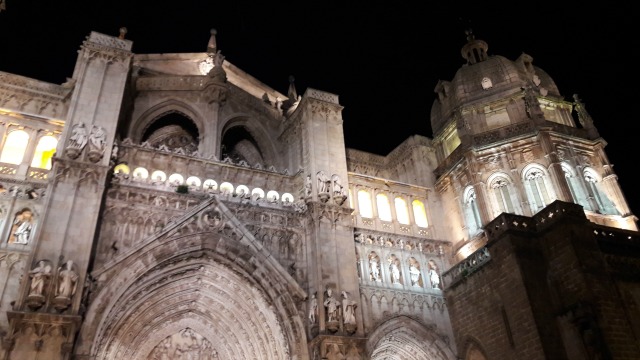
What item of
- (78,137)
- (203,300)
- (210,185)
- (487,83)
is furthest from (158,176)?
(487,83)

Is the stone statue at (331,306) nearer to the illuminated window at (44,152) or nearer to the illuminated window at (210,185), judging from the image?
the illuminated window at (210,185)

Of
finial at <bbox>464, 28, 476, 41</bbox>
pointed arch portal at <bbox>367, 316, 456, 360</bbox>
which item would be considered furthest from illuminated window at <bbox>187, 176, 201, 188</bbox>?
finial at <bbox>464, 28, 476, 41</bbox>

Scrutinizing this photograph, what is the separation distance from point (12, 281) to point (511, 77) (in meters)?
25.9

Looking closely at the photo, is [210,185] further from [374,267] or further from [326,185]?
[374,267]

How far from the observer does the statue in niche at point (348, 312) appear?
2042 centimetres

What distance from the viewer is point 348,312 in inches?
815

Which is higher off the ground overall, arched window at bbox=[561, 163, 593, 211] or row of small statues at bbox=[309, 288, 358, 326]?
arched window at bbox=[561, 163, 593, 211]

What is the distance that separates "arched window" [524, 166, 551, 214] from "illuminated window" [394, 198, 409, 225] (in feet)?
19.8

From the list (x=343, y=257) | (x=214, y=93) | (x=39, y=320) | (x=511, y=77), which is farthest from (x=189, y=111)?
(x=511, y=77)

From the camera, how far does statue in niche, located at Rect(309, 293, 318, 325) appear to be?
20486 millimetres

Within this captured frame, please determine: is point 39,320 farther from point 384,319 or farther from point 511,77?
point 511,77

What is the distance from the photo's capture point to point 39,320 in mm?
16234

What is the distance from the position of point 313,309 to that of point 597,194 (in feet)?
49.3

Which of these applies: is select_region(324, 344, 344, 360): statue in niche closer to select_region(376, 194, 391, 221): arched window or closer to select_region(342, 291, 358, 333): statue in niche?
select_region(342, 291, 358, 333): statue in niche
